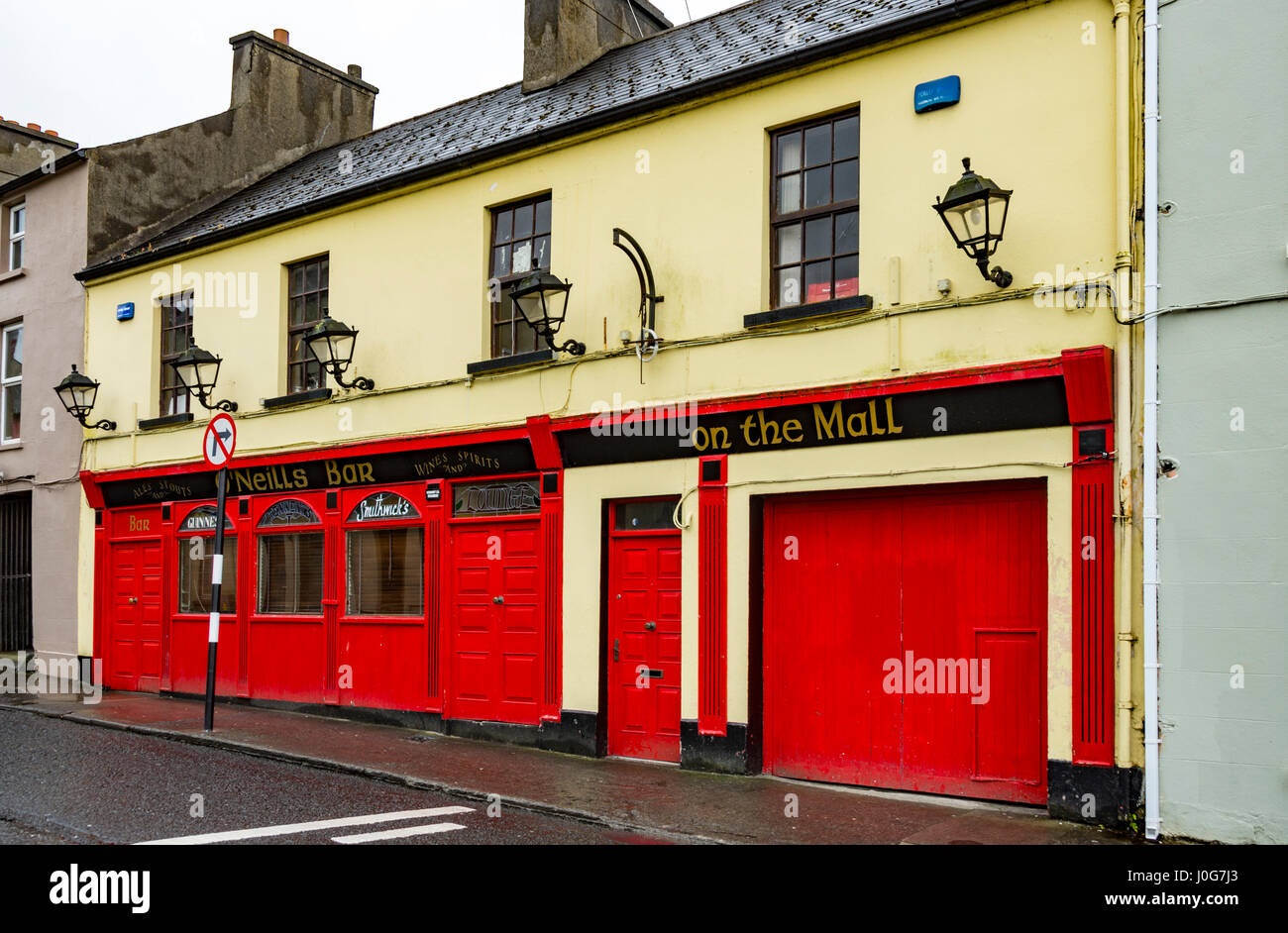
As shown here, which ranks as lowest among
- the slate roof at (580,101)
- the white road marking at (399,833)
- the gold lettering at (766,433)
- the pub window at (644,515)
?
the white road marking at (399,833)

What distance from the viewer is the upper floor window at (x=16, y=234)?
19.3 meters

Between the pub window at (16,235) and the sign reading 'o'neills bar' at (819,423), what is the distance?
12393 mm

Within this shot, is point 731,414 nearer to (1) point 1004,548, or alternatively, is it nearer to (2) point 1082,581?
(1) point 1004,548

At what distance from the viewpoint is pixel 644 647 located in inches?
→ 444

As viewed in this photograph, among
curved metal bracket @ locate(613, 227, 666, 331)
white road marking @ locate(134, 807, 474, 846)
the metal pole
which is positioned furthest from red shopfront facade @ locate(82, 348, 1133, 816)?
white road marking @ locate(134, 807, 474, 846)

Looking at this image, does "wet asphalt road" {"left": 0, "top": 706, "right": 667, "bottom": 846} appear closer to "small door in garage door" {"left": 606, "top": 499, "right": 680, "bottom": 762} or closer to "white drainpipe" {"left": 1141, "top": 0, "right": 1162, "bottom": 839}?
"small door in garage door" {"left": 606, "top": 499, "right": 680, "bottom": 762}

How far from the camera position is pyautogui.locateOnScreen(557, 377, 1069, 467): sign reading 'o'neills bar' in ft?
29.0

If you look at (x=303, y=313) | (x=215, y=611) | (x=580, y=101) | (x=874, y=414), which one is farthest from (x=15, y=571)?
(x=874, y=414)

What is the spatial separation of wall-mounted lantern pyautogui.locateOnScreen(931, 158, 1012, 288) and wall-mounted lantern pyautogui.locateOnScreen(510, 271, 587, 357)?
402 centimetres

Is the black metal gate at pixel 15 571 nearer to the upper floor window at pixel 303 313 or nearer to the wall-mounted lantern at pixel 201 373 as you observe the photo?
the wall-mounted lantern at pixel 201 373

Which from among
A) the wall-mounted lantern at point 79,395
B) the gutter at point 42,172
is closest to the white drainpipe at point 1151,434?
the wall-mounted lantern at point 79,395

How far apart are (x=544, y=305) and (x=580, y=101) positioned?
286cm
